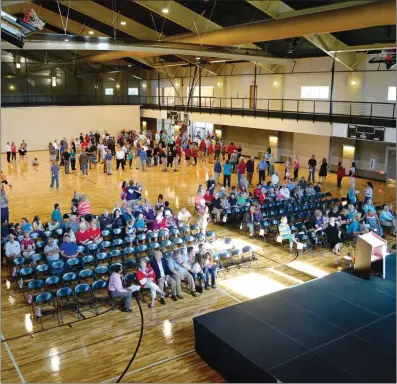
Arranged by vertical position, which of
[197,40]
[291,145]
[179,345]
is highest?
[197,40]

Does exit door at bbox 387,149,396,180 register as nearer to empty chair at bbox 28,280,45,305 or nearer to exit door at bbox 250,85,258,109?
exit door at bbox 250,85,258,109

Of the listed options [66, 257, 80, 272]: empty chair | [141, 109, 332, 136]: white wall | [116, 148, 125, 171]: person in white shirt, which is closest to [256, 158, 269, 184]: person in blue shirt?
[141, 109, 332, 136]: white wall

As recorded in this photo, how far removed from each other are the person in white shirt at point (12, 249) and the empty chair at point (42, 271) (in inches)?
25.7

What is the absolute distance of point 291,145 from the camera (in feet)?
86.5

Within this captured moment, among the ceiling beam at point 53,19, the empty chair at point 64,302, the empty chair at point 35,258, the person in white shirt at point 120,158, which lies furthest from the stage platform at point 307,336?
the ceiling beam at point 53,19

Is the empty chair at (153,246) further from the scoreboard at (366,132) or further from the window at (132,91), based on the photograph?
the window at (132,91)

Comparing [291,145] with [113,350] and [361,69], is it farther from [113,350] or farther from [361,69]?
[113,350]

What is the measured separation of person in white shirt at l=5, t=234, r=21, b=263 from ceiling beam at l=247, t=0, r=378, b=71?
1098 cm

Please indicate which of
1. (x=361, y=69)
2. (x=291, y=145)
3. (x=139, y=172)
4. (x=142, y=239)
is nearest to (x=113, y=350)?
(x=142, y=239)

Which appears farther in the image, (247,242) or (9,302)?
(247,242)

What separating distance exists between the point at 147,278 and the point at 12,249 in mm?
3455

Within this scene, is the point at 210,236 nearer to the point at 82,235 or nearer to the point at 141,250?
the point at 141,250

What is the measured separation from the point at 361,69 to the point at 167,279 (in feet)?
53.2

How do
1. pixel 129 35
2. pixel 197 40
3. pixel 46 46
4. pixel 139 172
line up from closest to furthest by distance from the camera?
1. pixel 46 46
2. pixel 197 40
3. pixel 139 172
4. pixel 129 35
